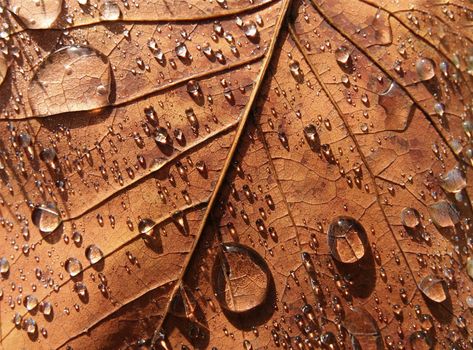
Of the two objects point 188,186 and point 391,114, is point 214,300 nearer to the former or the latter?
point 188,186

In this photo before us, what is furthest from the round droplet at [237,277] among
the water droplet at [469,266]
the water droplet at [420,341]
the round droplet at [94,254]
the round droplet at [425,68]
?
the round droplet at [425,68]

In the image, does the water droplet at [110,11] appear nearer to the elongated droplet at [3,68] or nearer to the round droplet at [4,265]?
the elongated droplet at [3,68]

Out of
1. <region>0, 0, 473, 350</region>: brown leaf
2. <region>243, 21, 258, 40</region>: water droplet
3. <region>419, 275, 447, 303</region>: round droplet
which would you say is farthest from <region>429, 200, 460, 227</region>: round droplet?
<region>243, 21, 258, 40</region>: water droplet

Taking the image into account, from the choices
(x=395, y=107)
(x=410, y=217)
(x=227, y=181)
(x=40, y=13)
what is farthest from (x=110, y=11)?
(x=410, y=217)

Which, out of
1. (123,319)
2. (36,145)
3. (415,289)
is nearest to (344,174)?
(415,289)

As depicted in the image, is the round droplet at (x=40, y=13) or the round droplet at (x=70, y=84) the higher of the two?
the round droplet at (x=40, y=13)

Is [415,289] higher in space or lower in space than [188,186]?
lower
